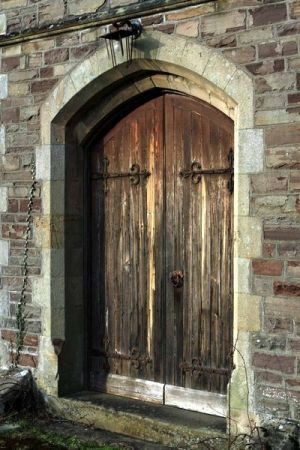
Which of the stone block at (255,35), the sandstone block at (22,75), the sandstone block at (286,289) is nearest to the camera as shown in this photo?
the sandstone block at (286,289)

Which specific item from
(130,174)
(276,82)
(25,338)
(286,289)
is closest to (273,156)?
(276,82)

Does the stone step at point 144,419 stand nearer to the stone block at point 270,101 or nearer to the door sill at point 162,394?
the door sill at point 162,394

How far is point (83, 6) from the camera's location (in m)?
5.09

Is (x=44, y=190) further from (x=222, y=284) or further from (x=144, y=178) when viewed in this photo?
(x=222, y=284)

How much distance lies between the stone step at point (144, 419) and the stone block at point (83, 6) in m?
3.15

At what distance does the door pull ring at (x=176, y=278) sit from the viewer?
500cm

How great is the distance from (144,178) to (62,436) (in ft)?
6.92

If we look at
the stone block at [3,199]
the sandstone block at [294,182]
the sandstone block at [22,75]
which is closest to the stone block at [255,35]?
the sandstone block at [294,182]

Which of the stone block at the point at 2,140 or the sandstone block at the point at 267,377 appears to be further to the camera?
the stone block at the point at 2,140

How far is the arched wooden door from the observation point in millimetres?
4809

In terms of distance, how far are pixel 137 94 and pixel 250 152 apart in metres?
1.30

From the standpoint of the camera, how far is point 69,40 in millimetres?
5160

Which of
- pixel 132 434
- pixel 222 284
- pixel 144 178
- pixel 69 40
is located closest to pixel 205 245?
pixel 222 284

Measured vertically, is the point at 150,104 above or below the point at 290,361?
above
